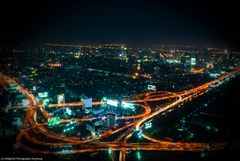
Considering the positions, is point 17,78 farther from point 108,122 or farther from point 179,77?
point 179,77

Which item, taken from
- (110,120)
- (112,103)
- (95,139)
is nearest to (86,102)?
(112,103)

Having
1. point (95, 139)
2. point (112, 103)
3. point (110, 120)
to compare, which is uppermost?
point (112, 103)

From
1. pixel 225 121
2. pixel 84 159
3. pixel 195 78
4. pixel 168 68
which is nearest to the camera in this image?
pixel 84 159

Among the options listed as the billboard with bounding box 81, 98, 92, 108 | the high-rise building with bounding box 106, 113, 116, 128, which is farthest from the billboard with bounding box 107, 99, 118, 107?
the high-rise building with bounding box 106, 113, 116, 128

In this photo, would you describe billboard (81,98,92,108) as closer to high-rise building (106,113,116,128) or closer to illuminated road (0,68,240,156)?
illuminated road (0,68,240,156)

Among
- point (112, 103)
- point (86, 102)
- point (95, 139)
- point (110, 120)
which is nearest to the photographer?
point (95, 139)

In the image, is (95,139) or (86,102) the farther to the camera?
(86,102)

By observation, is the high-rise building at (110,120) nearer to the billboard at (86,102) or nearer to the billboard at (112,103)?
the billboard at (112,103)

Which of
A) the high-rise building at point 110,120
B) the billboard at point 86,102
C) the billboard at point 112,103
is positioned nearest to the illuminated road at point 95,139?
the high-rise building at point 110,120

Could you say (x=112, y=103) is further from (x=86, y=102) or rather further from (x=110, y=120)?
(x=110, y=120)

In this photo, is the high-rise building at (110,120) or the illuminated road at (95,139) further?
the high-rise building at (110,120)

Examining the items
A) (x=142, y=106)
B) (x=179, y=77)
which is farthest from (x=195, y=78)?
(x=142, y=106)
